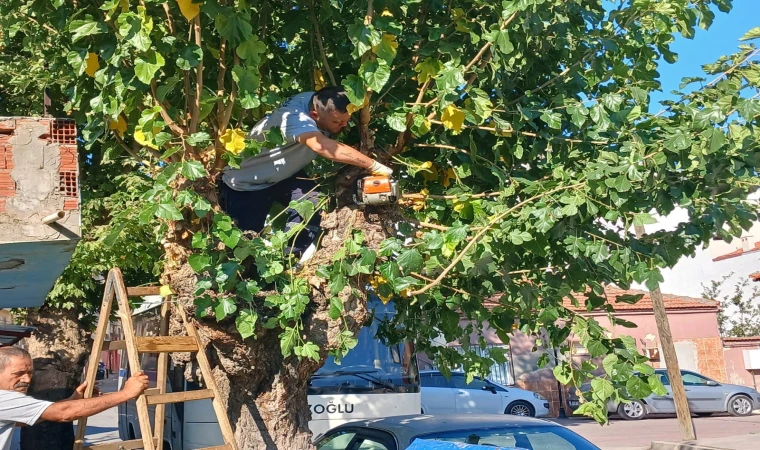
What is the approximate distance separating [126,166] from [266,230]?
5808 millimetres

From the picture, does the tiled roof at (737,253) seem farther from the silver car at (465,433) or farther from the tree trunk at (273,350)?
the tree trunk at (273,350)

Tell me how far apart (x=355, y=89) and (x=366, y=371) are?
6.34 m

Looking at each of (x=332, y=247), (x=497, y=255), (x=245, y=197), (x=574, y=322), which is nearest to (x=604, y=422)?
(x=574, y=322)

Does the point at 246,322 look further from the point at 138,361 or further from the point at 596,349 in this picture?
the point at 596,349

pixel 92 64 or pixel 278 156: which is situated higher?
pixel 92 64

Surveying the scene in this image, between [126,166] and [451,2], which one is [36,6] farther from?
[126,166]

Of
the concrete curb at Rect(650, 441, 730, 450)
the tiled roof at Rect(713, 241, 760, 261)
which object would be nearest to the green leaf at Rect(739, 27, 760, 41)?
the concrete curb at Rect(650, 441, 730, 450)

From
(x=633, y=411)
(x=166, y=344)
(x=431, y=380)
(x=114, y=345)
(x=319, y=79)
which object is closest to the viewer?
(x=166, y=344)

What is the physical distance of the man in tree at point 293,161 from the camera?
4.71 metres

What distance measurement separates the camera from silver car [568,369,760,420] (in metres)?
21.0

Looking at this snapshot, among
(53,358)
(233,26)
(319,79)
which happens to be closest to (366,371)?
(53,358)

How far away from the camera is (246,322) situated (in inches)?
177

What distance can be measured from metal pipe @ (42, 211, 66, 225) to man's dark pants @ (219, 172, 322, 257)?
1318 millimetres

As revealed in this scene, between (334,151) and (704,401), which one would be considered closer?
(334,151)
